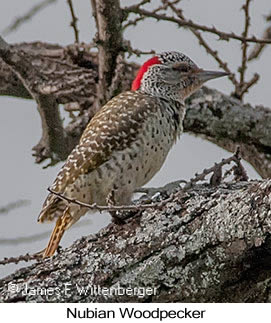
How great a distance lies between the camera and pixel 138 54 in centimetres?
425

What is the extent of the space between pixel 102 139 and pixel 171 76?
804mm

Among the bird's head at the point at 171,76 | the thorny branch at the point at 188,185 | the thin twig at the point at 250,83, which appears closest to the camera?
the thorny branch at the point at 188,185

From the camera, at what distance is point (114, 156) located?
406 centimetres

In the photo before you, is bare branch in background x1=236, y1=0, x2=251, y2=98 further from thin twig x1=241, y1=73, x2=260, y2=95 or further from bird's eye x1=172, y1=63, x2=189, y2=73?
bird's eye x1=172, y1=63, x2=189, y2=73

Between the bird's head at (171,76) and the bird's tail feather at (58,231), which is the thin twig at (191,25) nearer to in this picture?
the bird's head at (171,76)

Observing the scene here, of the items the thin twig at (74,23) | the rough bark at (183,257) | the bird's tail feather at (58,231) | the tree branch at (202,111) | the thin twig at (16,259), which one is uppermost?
the thin twig at (74,23)

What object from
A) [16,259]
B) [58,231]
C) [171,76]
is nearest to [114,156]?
[58,231]

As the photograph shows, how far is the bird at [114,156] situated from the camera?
13.0ft

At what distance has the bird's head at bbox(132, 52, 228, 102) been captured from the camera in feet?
15.1

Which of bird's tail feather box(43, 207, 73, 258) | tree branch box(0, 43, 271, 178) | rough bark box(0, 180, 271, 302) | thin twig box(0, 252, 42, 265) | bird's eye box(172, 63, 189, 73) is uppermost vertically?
bird's eye box(172, 63, 189, 73)

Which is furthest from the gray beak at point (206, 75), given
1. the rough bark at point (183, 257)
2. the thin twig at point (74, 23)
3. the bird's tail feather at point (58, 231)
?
the rough bark at point (183, 257)

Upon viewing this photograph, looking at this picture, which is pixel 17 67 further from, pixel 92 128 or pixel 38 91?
pixel 92 128

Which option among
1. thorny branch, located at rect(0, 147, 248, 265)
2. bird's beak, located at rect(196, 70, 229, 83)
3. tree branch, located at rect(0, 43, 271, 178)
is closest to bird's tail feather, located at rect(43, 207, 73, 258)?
thorny branch, located at rect(0, 147, 248, 265)

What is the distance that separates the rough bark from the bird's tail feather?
0.85m
